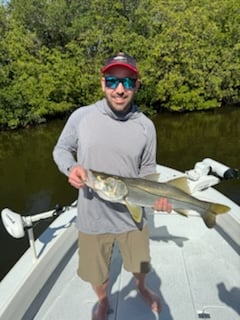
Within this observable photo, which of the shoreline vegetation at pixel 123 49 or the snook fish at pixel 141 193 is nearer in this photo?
the snook fish at pixel 141 193

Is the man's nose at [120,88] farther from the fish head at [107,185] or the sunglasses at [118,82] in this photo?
the fish head at [107,185]

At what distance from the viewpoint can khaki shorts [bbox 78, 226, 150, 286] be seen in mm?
2316

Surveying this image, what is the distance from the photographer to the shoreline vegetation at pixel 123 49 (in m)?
20.0

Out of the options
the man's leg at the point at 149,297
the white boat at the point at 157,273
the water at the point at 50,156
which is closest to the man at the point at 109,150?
the man's leg at the point at 149,297

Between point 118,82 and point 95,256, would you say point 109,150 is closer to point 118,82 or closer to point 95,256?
point 118,82

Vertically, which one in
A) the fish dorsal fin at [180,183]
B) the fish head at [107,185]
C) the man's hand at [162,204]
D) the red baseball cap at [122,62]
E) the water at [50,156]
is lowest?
the water at [50,156]

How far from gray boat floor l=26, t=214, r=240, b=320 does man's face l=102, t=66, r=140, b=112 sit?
163 centimetres

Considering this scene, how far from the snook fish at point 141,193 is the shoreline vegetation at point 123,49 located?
56.4 feet

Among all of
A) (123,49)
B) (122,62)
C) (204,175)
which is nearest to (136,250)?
(122,62)

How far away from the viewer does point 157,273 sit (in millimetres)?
→ 3326

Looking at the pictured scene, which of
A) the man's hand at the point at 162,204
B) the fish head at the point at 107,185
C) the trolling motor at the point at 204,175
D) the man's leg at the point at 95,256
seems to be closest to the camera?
the fish head at the point at 107,185

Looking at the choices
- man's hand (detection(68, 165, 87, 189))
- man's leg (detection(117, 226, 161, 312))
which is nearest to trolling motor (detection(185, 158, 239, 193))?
man's leg (detection(117, 226, 161, 312))

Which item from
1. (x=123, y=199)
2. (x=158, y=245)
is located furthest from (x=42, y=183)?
(x=123, y=199)

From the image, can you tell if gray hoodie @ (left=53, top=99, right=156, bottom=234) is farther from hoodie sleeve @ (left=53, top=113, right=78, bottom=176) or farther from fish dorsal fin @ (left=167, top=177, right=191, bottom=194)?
fish dorsal fin @ (left=167, top=177, right=191, bottom=194)
